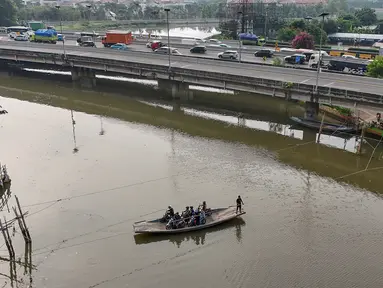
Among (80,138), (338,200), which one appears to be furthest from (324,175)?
(80,138)

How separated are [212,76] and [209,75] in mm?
376

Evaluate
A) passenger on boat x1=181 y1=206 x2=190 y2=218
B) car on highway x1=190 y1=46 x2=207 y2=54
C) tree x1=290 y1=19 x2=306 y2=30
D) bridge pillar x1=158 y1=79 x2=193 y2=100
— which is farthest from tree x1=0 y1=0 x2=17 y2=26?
passenger on boat x1=181 y1=206 x2=190 y2=218

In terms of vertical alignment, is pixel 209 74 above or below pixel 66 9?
below

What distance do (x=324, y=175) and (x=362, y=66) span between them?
1175 inches

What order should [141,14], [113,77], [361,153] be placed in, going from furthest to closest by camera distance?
[141,14] < [113,77] < [361,153]

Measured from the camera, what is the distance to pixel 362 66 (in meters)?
56.1

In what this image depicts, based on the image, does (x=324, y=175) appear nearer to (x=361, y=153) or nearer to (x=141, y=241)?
(x=361, y=153)

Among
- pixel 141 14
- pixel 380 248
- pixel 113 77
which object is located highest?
pixel 141 14

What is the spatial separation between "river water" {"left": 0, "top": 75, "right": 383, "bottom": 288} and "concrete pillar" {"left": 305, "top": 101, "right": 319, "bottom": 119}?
182 inches

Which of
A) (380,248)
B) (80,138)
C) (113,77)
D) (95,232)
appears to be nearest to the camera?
(380,248)

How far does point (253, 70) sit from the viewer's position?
50.2m

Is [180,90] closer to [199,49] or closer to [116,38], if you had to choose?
[199,49]

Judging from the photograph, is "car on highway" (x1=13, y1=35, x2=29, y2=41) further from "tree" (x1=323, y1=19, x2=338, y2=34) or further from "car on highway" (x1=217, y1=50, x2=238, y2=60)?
"tree" (x1=323, y1=19, x2=338, y2=34)

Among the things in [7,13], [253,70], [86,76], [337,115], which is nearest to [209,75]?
[253,70]
